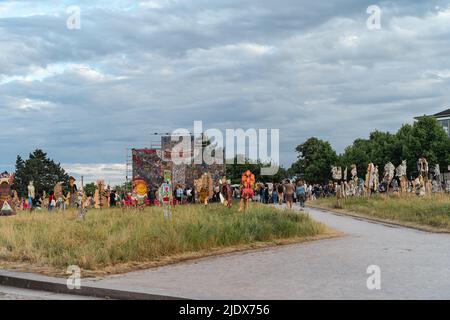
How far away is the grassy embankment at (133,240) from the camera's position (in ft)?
43.7

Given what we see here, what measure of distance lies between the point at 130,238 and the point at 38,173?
124286 millimetres

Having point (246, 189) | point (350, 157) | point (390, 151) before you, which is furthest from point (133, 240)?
point (350, 157)

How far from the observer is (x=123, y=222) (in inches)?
779

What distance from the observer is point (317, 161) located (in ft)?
374

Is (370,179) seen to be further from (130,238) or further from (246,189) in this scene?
(130,238)

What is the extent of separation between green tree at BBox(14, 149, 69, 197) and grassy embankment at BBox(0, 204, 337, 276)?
365 feet

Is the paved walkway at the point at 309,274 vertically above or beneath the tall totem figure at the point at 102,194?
beneath

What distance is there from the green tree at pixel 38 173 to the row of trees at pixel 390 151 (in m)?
52.1

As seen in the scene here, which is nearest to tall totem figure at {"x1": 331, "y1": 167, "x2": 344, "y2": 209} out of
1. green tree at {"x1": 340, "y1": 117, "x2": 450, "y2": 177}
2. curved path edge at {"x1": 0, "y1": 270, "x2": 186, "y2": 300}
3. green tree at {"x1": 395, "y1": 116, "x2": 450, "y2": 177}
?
curved path edge at {"x1": 0, "y1": 270, "x2": 186, "y2": 300}

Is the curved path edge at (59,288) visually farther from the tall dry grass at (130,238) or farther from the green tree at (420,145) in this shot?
the green tree at (420,145)

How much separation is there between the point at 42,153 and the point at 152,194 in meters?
102

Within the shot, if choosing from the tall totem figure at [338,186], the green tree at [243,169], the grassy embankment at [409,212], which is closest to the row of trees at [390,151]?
the green tree at [243,169]

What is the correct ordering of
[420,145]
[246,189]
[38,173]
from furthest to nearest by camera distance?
[38,173] < [420,145] < [246,189]

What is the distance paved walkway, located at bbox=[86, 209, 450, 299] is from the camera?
32.3 feet
